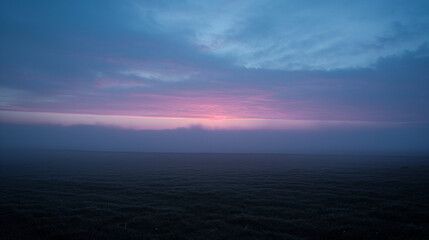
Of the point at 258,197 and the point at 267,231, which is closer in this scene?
the point at 267,231

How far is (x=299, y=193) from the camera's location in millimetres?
24297

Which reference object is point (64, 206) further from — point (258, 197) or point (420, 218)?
point (420, 218)

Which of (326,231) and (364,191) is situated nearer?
(326,231)

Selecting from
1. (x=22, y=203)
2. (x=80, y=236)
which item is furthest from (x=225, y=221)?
(x=22, y=203)

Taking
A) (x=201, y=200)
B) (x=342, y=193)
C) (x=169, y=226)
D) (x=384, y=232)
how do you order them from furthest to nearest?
(x=342, y=193), (x=201, y=200), (x=169, y=226), (x=384, y=232)

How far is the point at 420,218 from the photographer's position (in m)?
15.8

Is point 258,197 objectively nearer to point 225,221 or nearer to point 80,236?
point 225,221

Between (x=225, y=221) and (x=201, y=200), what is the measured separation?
6.26m

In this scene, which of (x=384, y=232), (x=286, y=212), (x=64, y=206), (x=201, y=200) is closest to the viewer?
(x=384, y=232)

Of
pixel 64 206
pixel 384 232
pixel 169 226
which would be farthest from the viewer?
pixel 64 206

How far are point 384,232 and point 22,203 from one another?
103 ft

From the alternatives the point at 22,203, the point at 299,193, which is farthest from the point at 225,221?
the point at 22,203

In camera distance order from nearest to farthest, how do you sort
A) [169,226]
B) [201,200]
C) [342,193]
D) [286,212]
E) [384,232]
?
[384,232] → [169,226] → [286,212] → [201,200] → [342,193]

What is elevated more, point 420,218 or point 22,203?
point 420,218
